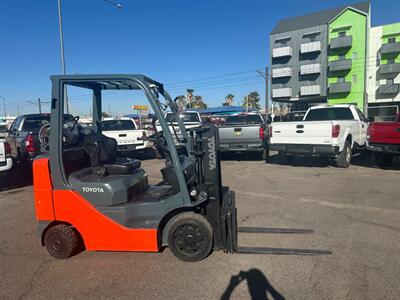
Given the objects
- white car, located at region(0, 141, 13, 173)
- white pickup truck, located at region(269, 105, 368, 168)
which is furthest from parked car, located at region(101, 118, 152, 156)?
white pickup truck, located at region(269, 105, 368, 168)

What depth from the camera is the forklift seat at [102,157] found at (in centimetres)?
415

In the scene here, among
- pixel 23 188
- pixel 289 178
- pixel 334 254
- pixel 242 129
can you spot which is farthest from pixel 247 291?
pixel 242 129

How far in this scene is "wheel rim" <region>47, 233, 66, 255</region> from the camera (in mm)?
3980

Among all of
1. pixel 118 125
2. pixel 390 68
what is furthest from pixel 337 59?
pixel 118 125

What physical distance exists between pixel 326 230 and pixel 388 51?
50.9 metres

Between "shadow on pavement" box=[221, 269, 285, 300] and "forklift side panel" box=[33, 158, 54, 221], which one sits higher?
"forklift side panel" box=[33, 158, 54, 221]

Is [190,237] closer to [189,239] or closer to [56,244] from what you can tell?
[189,239]

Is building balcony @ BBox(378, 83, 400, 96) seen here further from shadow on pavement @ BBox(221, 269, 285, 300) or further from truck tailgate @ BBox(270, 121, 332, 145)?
shadow on pavement @ BBox(221, 269, 285, 300)

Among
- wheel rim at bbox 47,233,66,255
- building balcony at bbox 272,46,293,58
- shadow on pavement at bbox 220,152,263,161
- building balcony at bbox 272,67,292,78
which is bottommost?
wheel rim at bbox 47,233,66,255

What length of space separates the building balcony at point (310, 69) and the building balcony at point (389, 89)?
31.0 feet

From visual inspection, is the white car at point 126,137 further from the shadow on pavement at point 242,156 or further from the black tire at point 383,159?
the black tire at point 383,159

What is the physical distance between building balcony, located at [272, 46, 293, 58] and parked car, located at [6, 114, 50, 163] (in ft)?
160

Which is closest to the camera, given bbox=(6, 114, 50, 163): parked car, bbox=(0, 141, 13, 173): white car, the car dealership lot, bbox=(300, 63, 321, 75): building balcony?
the car dealership lot

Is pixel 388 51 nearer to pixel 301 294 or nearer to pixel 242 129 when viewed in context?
pixel 242 129
